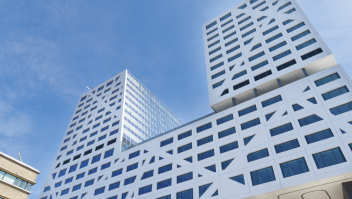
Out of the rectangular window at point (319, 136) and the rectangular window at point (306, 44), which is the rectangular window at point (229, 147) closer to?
the rectangular window at point (319, 136)

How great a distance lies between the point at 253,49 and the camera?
47.6 meters

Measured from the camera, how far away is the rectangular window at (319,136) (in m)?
30.2

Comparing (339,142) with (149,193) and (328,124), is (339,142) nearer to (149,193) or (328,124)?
(328,124)

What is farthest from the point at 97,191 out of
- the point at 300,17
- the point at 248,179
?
the point at 300,17

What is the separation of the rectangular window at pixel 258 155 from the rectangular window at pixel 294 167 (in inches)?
112

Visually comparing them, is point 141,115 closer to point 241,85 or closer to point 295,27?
point 241,85

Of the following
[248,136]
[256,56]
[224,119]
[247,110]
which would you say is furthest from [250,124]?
[256,56]

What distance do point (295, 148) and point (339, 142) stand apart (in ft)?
15.4

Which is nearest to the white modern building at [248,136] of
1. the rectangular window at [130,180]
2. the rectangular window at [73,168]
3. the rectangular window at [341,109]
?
the rectangular window at [130,180]

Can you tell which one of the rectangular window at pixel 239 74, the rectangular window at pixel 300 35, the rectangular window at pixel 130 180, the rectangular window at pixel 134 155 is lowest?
the rectangular window at pixel 130 180

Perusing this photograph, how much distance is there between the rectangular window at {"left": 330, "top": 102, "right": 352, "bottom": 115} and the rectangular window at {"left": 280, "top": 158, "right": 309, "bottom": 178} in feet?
24.4

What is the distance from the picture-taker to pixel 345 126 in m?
29.5

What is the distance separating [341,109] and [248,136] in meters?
11.9

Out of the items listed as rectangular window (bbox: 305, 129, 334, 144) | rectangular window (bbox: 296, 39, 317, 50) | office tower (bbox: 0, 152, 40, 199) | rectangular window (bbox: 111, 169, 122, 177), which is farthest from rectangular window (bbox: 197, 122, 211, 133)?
office tower (bbox: 0, 152, 40, 199)
